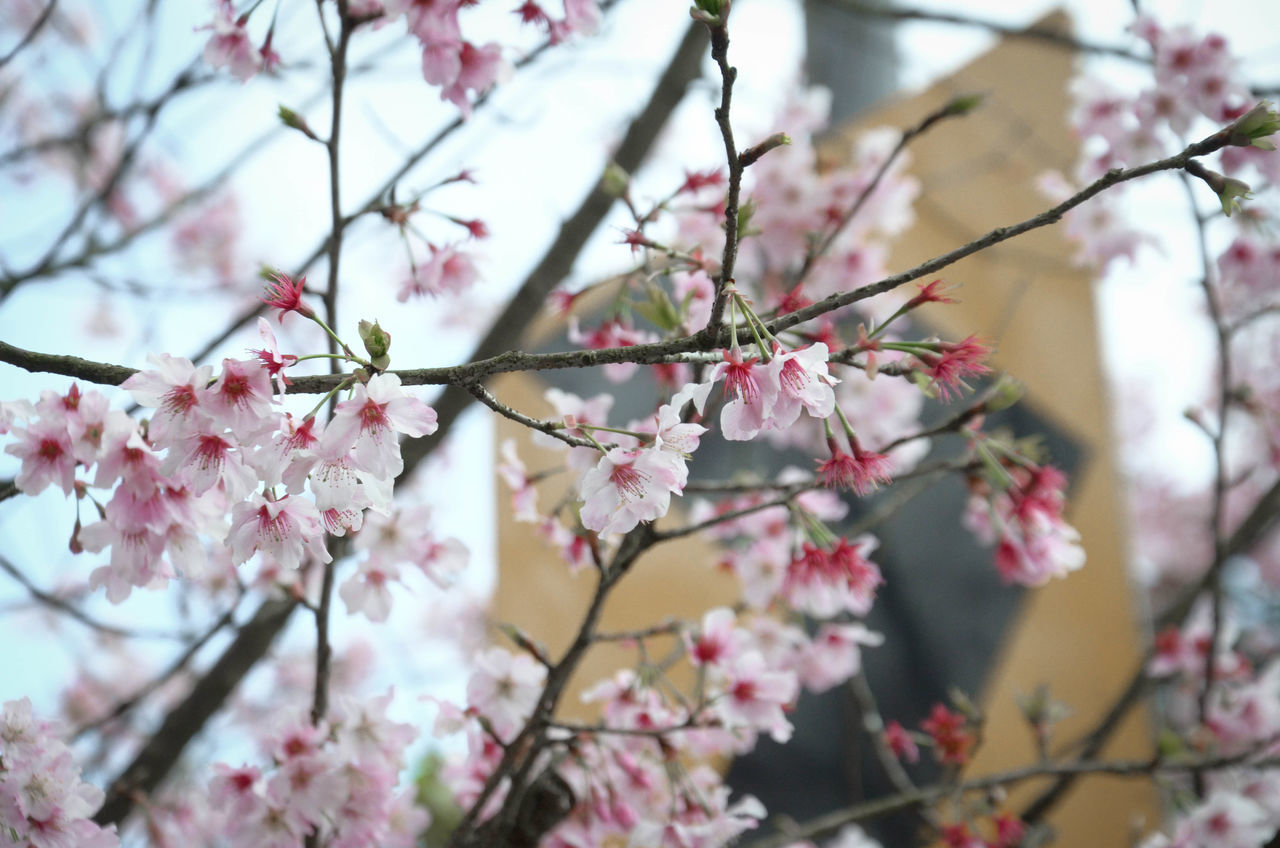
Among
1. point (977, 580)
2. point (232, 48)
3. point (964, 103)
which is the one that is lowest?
point (232, 48)

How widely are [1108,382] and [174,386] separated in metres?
2.78

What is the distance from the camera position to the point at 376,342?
24.6 inches

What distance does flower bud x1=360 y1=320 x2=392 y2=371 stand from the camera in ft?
2.05

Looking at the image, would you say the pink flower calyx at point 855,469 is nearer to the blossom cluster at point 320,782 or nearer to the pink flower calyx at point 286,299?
the pink flower calyx at point 286,299

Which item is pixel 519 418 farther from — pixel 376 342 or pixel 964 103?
pixel 964 103

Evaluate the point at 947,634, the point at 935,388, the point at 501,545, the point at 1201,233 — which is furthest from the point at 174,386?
the point at 947,634

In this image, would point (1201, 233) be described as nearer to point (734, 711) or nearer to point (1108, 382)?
point (734, 711)

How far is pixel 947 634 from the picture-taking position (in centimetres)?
247

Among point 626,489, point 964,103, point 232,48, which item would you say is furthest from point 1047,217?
point 232,48

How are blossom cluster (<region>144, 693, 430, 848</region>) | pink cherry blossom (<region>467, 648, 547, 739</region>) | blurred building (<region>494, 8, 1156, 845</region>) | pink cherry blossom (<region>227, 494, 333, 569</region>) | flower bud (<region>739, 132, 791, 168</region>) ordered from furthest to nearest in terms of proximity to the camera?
blurred building (<region>494, 8, 1156, 845</region>)
pink cherry blossom (<region>467, 648, 547, 739</region>)
blossom cluster (<region>144, 693, 430, 848</region>)
pink cherry blossom (<region>227, 494, 333, 569</region>)
flower bud (<region>739, 132, 791, 168</region>)

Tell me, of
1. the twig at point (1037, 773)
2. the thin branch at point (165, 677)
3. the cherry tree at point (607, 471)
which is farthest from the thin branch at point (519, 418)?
the twig at point (1037, 773)

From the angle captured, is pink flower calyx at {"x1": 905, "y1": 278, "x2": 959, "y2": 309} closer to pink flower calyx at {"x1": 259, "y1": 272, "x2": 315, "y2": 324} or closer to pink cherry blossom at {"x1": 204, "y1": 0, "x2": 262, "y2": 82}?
pink flower calyx at {"x1": 259, "y1": 272, "x2": 315, "y2": 324}

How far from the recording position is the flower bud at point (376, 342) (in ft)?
2.05

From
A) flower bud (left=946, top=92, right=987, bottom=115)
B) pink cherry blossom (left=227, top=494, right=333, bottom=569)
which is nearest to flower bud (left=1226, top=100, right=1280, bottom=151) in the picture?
flower bud (left=946, top=92, right=987, bottom=115)
